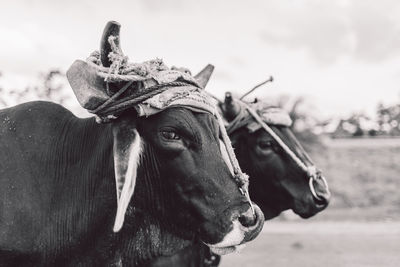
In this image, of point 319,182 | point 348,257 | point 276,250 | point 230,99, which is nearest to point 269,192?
point 319,182

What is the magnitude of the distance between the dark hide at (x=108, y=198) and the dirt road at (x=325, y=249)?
8.94 m

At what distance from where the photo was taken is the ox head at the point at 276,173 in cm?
593

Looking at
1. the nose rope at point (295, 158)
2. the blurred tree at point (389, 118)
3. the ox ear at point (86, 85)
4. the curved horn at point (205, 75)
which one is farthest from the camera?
the blurred tree at point (389, 118)

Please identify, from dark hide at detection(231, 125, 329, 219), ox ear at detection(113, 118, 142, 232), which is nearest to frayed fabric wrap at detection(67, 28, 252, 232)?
ox ear at detection(113, 118, 142, 232)

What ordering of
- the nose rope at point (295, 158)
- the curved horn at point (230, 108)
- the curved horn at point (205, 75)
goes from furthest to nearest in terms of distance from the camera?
the curved horn at point (230, 108) < the nose rope at point (295, 158) < the curved horn at point (205, 75)

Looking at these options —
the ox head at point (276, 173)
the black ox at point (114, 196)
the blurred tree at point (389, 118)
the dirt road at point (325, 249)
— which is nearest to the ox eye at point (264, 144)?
the ox head at point (276, 173)

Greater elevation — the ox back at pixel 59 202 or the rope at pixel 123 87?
the rope at pixel 123 87

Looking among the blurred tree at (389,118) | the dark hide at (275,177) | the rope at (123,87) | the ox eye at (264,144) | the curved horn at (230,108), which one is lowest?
the blurred tree at (389,118)

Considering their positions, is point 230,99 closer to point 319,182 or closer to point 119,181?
point 319,182

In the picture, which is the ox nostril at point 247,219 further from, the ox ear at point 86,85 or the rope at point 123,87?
the ox ear at point 86,85

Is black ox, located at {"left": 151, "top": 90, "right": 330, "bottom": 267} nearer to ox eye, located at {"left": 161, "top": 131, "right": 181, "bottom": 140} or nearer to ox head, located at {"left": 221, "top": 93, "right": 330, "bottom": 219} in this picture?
ox head, located at {"left": 221, "top": 93, "right": 330, "bottom": 219}

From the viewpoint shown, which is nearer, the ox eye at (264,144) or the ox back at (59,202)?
the ox back at (59,202)

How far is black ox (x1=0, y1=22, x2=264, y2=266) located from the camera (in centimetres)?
314

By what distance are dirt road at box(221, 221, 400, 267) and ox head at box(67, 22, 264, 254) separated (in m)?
8.95
